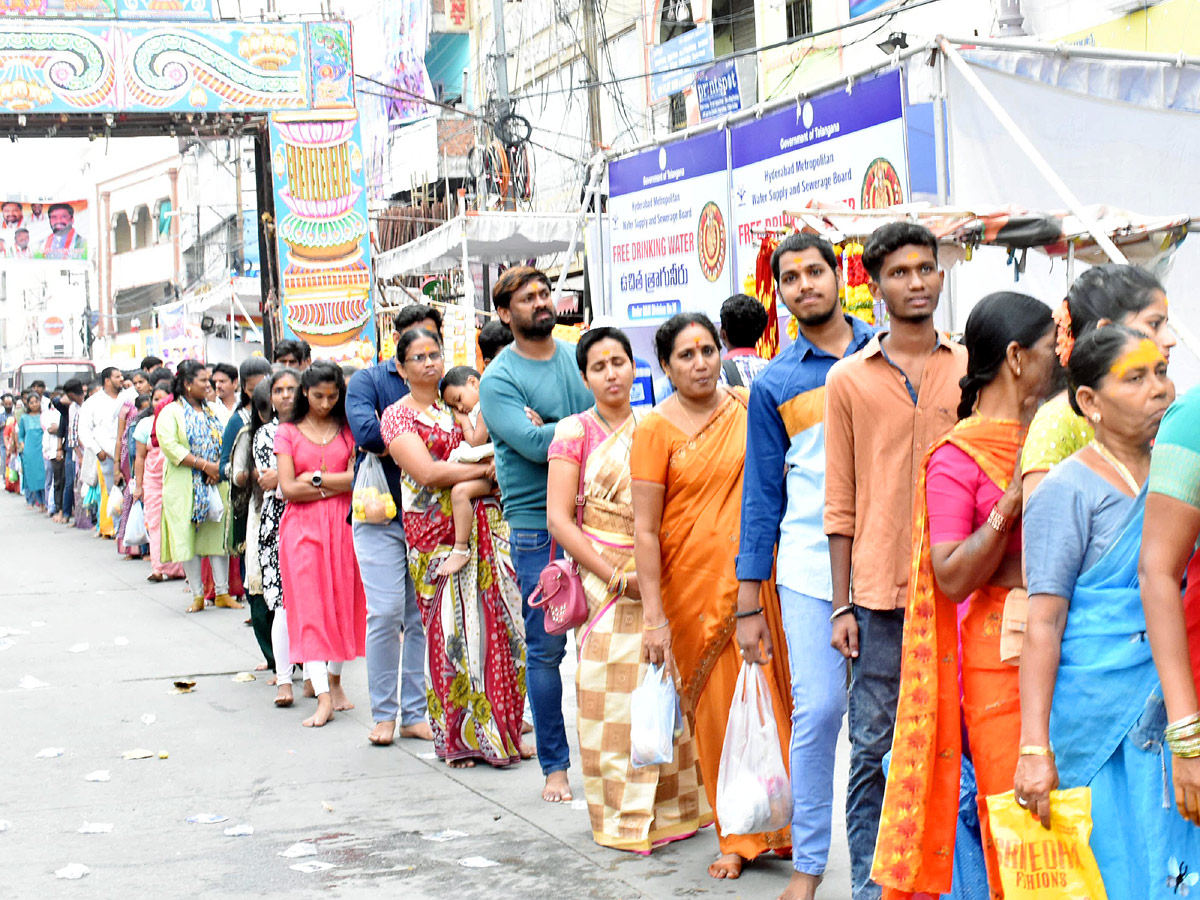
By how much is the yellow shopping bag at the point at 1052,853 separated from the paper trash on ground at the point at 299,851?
295cm

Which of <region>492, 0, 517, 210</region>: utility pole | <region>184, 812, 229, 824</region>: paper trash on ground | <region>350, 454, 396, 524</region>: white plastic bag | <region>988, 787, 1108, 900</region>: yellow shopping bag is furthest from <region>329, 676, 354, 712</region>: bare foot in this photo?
<region>492, 0, 517, 210</region>: utility pole

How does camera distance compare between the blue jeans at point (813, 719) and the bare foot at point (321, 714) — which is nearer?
the blue jeans at point (813, 719)

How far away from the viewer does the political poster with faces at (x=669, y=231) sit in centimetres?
918

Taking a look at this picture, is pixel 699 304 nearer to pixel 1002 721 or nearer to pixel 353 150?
pixel 1002 721

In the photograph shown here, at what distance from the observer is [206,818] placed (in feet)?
18.9

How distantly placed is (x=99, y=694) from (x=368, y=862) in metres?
3.81

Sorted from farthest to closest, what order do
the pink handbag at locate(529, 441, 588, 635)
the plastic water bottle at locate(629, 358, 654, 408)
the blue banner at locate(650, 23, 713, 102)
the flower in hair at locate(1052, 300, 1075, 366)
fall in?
the blue banner at locate(650, 23, 713, 102) → the plastic water bottle at locate(629, 358, 654, 408) → the pink handbag at locate(529, 441, 588, 635) → the flower in hair at locate(1052, 300, 1075, 366)

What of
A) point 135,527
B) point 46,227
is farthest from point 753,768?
point 46,227

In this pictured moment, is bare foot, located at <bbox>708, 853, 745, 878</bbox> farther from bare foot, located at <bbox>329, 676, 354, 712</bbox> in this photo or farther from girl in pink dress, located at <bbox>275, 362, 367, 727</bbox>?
bare foot, located at <bbox>329, 676, 354, 712</bbox>

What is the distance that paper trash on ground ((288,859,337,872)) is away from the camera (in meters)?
5.09

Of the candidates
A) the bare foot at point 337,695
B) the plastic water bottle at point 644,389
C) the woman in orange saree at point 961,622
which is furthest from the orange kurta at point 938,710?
the plastic water bottle at point 644,389

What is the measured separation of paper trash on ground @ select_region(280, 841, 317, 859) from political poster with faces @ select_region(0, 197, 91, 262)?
69.1 m

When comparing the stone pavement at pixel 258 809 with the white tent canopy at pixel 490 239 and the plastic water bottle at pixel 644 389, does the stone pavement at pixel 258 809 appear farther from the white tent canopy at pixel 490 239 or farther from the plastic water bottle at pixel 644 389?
the white tent canopy at pixel 490 239

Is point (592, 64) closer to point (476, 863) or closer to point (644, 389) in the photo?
point (644, 389)
